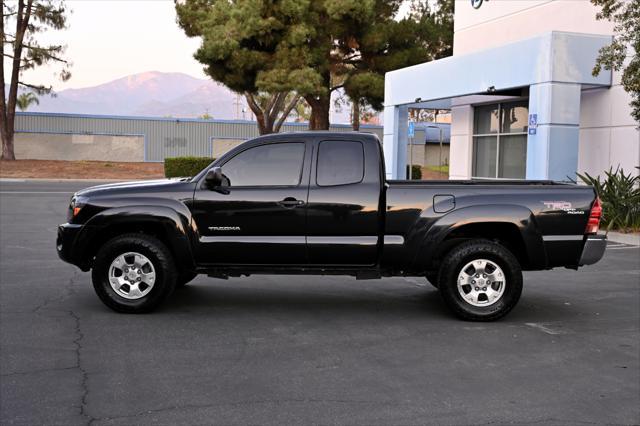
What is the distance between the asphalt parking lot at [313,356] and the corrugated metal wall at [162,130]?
4504 centimetres

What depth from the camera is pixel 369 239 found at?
7.58 m

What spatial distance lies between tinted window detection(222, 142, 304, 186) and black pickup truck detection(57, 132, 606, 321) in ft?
0.05

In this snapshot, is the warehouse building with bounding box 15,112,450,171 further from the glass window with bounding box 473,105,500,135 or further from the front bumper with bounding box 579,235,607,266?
the front bumper with bounding box 579,235,607,266

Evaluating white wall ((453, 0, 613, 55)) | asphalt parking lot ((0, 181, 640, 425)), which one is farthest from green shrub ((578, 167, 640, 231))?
asphalt parking lot ((0, 181, 640, 425))

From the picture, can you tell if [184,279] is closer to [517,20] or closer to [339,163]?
[339,163]

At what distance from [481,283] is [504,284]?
24cm

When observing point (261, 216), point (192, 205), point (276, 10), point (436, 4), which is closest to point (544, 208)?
point (261, 216)

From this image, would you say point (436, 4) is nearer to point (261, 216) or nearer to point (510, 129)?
point (510, 129)

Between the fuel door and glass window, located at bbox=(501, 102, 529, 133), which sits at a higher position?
glass window, located at bbox=(501, 102, 529, 133)

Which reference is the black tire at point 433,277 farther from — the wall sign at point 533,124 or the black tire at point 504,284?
the wall sign at point 533,124

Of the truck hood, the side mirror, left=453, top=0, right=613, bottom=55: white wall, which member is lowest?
the truck hood

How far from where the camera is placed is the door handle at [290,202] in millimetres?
7641

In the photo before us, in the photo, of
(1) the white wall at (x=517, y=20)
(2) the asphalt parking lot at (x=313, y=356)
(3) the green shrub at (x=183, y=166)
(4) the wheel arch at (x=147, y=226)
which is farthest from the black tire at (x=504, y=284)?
(3) the green shrub at (x=183, y=166)

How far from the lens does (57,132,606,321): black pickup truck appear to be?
299 inches
